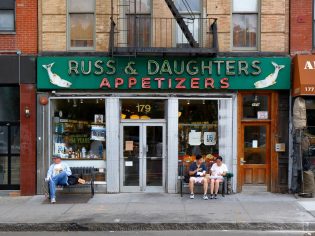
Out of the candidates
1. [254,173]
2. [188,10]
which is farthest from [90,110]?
[254,173]

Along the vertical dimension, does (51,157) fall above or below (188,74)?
below

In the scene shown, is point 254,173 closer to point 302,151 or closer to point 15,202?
point 302,151

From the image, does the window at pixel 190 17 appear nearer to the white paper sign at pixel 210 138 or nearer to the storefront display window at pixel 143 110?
the storefront display window at pixel 143 110

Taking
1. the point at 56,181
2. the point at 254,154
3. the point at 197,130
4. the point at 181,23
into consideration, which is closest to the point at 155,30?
the point at 181,23

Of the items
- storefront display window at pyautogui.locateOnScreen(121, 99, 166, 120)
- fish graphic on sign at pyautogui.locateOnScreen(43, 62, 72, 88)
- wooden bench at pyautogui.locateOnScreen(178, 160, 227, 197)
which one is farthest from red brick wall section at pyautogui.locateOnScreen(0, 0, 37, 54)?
wooden bench at pyautogui.locateOnScreen(178, 160, 227, 197)

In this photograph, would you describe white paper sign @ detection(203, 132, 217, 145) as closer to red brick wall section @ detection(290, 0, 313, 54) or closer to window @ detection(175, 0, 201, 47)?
window @ detection(175, 0, 201, 47)

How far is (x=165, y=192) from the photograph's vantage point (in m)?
15.1

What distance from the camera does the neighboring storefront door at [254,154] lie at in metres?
15.2

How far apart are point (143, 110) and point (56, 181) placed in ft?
11.1

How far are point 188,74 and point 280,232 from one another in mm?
5696

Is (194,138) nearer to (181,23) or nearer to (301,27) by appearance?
(181,23)

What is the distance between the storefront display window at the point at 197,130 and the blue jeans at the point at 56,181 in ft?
11.5

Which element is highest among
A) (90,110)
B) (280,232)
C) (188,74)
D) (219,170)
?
(188,74)

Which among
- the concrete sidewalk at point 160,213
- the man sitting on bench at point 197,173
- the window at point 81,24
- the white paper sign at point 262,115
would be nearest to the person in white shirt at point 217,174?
the man sitting on bench at point 197,173
